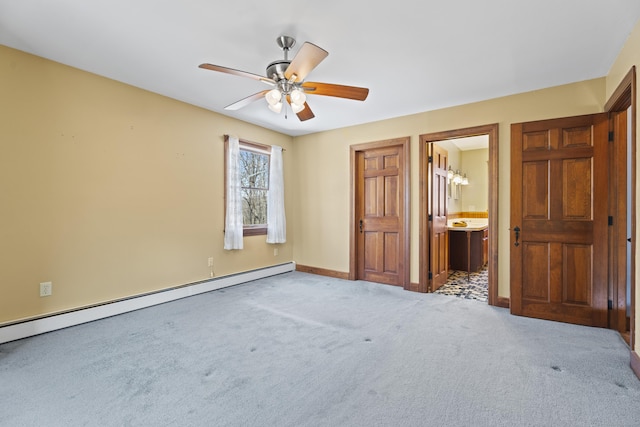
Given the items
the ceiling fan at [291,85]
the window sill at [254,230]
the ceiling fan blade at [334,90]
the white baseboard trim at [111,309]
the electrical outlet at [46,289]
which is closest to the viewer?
the ceiling fan at [291,85]

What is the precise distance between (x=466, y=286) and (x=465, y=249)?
1150 mm

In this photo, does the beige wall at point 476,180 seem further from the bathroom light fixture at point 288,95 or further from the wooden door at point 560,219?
the bathroom light fixture at point 288,95

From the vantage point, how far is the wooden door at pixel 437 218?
4406 mm

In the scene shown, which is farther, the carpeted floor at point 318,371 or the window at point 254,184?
the window at point 254,184

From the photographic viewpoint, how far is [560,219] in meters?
3.24

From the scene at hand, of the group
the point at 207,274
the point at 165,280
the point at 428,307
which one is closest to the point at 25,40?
the point at 165,280

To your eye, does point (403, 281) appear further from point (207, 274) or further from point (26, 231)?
point (26, 231)

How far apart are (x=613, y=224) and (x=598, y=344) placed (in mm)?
1200

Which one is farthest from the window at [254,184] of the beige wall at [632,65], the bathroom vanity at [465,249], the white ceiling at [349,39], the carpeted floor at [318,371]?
the beige wall at [632,65]

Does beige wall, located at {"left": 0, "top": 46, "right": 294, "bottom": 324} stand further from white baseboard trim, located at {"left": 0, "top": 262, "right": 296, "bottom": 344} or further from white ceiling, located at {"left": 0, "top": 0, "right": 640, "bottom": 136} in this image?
white ceiling, located at {"left": 0, "top": 0, "right": 640, "bottom": 136}

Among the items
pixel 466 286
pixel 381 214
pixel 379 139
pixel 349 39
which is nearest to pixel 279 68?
pixel 349 39

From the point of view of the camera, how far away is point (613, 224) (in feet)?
9.81

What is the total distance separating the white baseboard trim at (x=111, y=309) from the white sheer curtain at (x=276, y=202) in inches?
28.6

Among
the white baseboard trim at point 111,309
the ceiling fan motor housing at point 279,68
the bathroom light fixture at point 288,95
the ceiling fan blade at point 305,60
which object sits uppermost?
the ceiling fan motor housing at point 279,68
